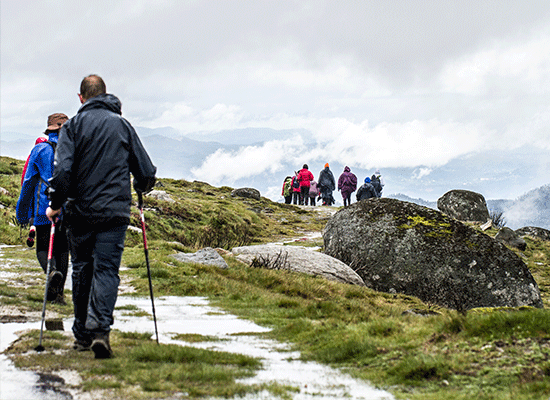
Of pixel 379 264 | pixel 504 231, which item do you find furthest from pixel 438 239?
pixel 504 231

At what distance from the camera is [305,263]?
→ 51.1 feet

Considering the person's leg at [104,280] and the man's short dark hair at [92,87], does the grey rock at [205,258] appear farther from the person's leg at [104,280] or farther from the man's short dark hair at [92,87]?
the man's short dark hair at [92,87]

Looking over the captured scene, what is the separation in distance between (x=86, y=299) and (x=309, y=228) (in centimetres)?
3032

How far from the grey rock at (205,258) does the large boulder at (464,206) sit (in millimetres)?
28440

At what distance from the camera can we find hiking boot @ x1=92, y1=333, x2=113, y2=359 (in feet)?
19.1

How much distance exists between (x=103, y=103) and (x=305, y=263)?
9.95 m

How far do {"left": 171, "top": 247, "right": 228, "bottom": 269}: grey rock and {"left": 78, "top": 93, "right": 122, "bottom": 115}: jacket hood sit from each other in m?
8.33

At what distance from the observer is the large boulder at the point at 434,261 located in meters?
15.0

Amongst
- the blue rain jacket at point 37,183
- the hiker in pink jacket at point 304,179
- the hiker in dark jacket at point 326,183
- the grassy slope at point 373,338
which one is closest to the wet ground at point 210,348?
the grassy slope at point 373,338

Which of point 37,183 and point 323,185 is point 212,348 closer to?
point 37,183

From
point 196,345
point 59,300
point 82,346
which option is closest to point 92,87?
point 82,346

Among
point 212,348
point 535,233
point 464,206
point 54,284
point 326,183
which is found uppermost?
point 326,183

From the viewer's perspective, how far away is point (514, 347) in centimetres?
592

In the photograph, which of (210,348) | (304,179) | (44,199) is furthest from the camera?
(304,179)
